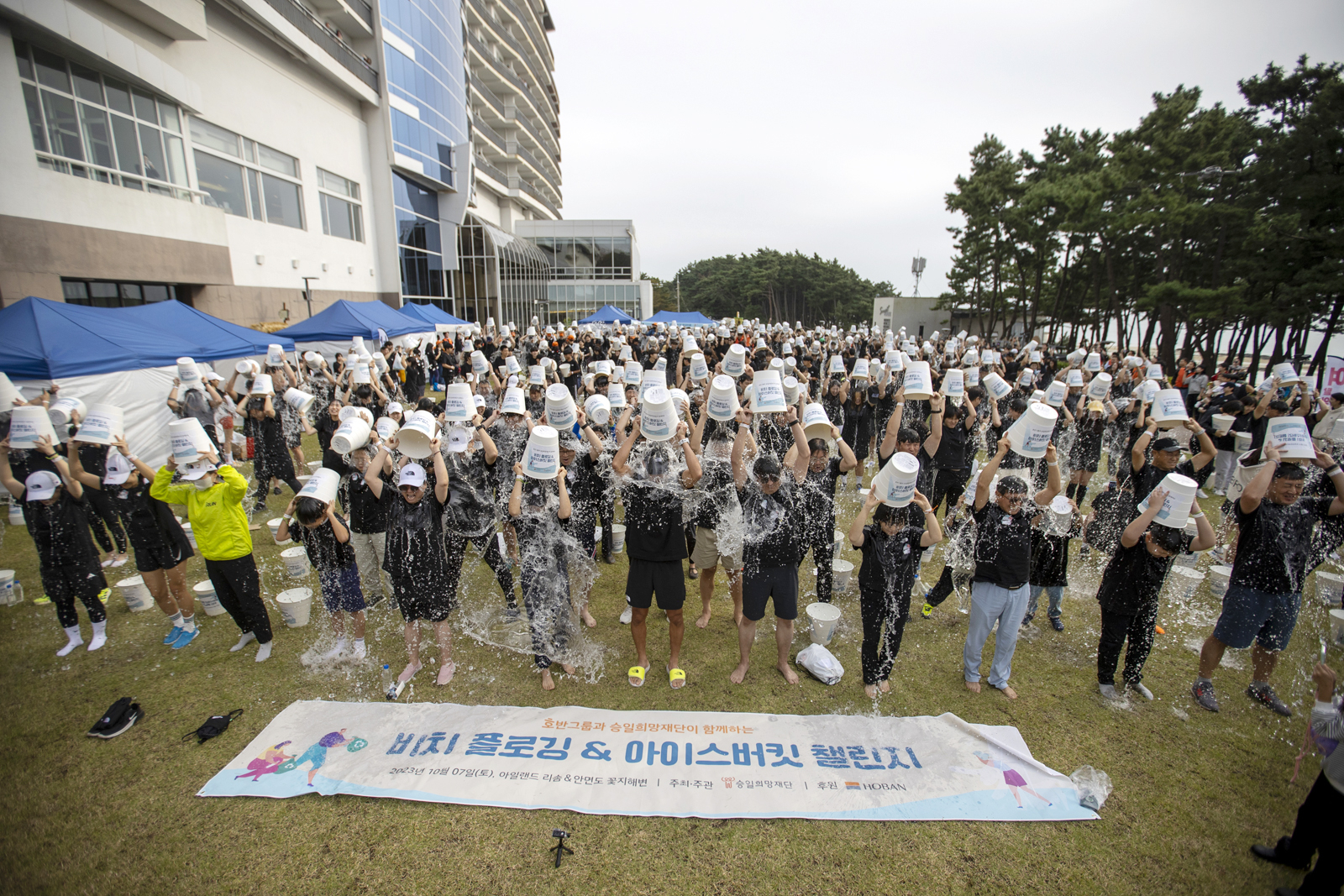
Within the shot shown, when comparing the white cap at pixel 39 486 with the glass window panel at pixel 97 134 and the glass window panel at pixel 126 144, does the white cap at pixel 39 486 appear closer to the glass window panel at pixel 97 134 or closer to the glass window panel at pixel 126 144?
the glass window panel at pixel 97 134

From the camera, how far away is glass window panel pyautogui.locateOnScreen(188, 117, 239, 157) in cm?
1734

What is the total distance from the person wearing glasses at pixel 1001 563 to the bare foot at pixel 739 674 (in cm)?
186

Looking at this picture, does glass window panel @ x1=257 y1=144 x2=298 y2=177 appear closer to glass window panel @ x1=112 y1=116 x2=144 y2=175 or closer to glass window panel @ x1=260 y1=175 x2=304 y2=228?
glass window panel @ x1=260 y1=175 x2=304 y2=228

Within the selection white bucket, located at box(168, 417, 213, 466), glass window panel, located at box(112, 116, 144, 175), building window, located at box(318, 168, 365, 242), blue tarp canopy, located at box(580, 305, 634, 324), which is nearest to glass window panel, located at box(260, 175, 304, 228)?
building window, located at box(318, 168, 365, 242)

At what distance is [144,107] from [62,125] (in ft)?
10.3

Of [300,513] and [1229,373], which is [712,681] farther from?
[1229,373]

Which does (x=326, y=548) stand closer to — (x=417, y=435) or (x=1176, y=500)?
(x=417, y=435)

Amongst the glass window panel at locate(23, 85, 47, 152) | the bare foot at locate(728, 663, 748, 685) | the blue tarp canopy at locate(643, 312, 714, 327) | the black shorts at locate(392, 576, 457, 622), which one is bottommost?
the bare foot at locate(728, 663, 748, 685)

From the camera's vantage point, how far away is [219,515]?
15.5 ft

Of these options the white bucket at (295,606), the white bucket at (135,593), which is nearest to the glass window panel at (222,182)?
the white bucket at (135,593)

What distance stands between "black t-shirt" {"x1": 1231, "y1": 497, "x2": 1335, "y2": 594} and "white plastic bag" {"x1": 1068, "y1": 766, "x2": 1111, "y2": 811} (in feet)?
6.47

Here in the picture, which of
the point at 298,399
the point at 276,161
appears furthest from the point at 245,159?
the point at 298,399

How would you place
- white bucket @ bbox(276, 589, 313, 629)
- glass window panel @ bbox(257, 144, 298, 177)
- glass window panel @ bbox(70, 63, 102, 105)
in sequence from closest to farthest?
white bucket @ bbox(276, 589, 313, 629) < glass window panel @ bbox(70, 63, 102, 105) < glass window panel @ bbox(257, 144, 298, 177)

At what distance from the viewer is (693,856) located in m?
3.29
